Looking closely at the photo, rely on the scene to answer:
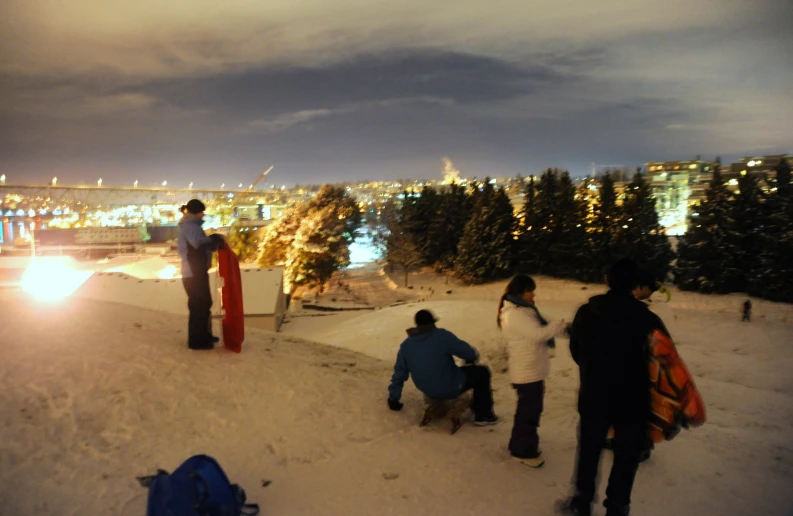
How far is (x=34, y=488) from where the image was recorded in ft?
14.9

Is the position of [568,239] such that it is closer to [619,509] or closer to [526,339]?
[526,339]

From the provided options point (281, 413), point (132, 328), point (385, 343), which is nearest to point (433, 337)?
point (281, 413)

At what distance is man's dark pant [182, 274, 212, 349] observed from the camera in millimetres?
8211

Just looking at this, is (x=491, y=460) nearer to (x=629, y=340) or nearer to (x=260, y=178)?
(x=629, y=340)

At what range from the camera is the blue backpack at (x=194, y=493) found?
378cm

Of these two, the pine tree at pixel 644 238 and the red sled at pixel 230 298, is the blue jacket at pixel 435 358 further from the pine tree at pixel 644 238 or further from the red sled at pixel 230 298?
the pine tree at pixel 644 238

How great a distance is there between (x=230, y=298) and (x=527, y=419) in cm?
516

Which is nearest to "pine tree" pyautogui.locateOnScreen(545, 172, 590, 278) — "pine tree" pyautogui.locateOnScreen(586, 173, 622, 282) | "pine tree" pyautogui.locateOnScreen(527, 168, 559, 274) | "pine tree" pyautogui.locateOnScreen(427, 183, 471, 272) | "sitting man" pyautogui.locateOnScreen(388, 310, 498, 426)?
"pine tree" pyautogui.locateOnScreen(527, 168, 559, 274)

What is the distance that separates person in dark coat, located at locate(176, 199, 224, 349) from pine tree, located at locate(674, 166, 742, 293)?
1439 inches

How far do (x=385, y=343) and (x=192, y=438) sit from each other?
14.9 m

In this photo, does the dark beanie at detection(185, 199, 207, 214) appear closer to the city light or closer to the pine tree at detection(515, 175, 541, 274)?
the city light

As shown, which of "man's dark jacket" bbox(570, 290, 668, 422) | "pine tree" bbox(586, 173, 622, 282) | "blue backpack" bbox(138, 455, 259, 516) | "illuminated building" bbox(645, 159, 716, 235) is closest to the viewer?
"blue backpack" bbox(138, 455, 259, 516)

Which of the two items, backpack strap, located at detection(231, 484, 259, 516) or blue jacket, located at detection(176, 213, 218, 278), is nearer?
backpack strap, located at detection(231, 484, 259, 516)

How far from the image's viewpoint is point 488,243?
45031 millimetres
